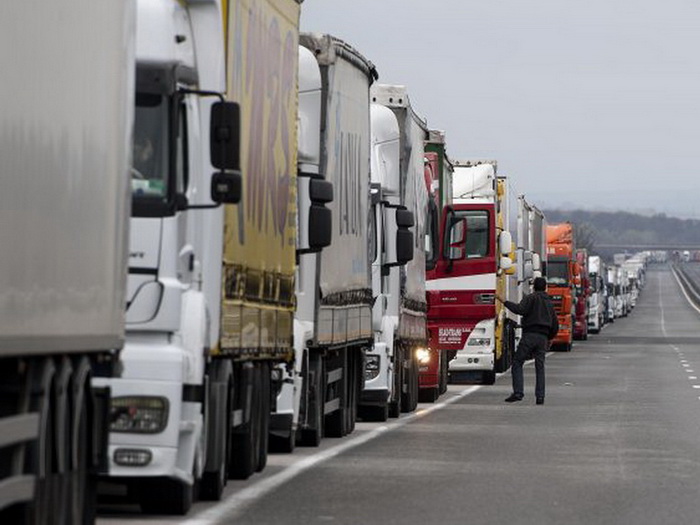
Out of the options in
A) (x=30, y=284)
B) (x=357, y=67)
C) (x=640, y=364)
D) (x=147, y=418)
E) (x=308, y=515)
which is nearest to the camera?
(x=30, y=284)

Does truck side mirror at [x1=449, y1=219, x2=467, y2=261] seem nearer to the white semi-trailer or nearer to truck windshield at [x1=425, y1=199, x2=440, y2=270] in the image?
truck windshield at [x1=425, y1=199, x2=440, y2=270]

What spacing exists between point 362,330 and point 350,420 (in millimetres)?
931

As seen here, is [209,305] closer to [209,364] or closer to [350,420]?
[209,364]

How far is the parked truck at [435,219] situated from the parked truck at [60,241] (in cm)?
2081

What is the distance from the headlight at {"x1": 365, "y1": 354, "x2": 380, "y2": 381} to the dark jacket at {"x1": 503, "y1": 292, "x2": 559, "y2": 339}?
21.5ft

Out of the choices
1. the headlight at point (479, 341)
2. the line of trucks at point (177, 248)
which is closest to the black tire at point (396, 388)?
the line of trucks at point (177, 248)

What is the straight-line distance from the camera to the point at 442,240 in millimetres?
36312

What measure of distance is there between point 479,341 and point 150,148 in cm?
2691

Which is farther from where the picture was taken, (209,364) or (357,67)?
(357,67)

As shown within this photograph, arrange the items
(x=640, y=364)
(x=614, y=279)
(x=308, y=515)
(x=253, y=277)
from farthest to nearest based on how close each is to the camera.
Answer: (x=614, y=279) < (x=640, y=364) < (x=253, y=277) < (x=308, y=515)

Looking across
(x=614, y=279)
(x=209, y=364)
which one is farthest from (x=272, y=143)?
(x=614, y=279)

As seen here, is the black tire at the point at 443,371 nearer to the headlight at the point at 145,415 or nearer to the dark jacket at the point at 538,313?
the dark jacket at the point at 538,313

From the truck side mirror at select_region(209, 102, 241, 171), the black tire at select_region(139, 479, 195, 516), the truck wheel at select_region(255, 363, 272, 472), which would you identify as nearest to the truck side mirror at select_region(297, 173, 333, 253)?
the truck wheel at select_region(255, 363, 272, 472)

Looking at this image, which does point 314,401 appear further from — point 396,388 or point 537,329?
point 537,329
